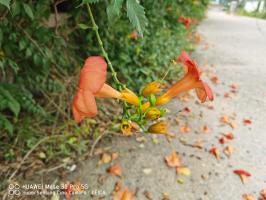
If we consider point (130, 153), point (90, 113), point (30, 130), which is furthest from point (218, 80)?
point (90, 113)

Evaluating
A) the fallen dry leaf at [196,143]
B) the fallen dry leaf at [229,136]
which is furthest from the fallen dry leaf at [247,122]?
the fallen dry leaf at [196,143]

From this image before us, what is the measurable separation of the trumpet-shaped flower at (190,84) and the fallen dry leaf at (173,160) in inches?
64.6

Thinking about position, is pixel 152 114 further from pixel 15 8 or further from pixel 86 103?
pixel 15 8

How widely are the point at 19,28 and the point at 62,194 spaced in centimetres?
120

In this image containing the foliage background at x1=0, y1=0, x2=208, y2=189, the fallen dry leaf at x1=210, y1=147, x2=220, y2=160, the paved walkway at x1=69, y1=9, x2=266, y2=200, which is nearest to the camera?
the foliage background at x1=0, y1=0, x2=208, y2=189

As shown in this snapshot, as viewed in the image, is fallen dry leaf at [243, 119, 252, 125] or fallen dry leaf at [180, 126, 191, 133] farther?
fallen dry leaf at [243, 119, 252, 125]

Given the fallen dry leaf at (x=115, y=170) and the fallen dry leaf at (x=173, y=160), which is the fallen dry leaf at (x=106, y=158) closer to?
the fallen dry leaf at (x=115, y=170)

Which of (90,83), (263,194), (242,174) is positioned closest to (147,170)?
(242,174)

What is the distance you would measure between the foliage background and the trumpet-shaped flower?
1.08 m

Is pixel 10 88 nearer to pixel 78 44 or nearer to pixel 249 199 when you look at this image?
pixel 78 44

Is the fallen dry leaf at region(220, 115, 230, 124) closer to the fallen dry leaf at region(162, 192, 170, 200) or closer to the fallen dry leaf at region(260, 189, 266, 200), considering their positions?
the fallen dry leaf at region(260, 189, 266, 200)

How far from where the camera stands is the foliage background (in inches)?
93.2

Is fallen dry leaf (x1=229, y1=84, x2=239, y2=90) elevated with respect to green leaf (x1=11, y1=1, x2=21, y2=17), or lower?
lower

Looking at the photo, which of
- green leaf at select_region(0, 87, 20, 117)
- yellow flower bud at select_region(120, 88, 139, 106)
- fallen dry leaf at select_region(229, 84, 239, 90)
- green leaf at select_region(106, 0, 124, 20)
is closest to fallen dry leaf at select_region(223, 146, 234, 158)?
fallen dry leaf at select_region(229, 84, 239, 90)
